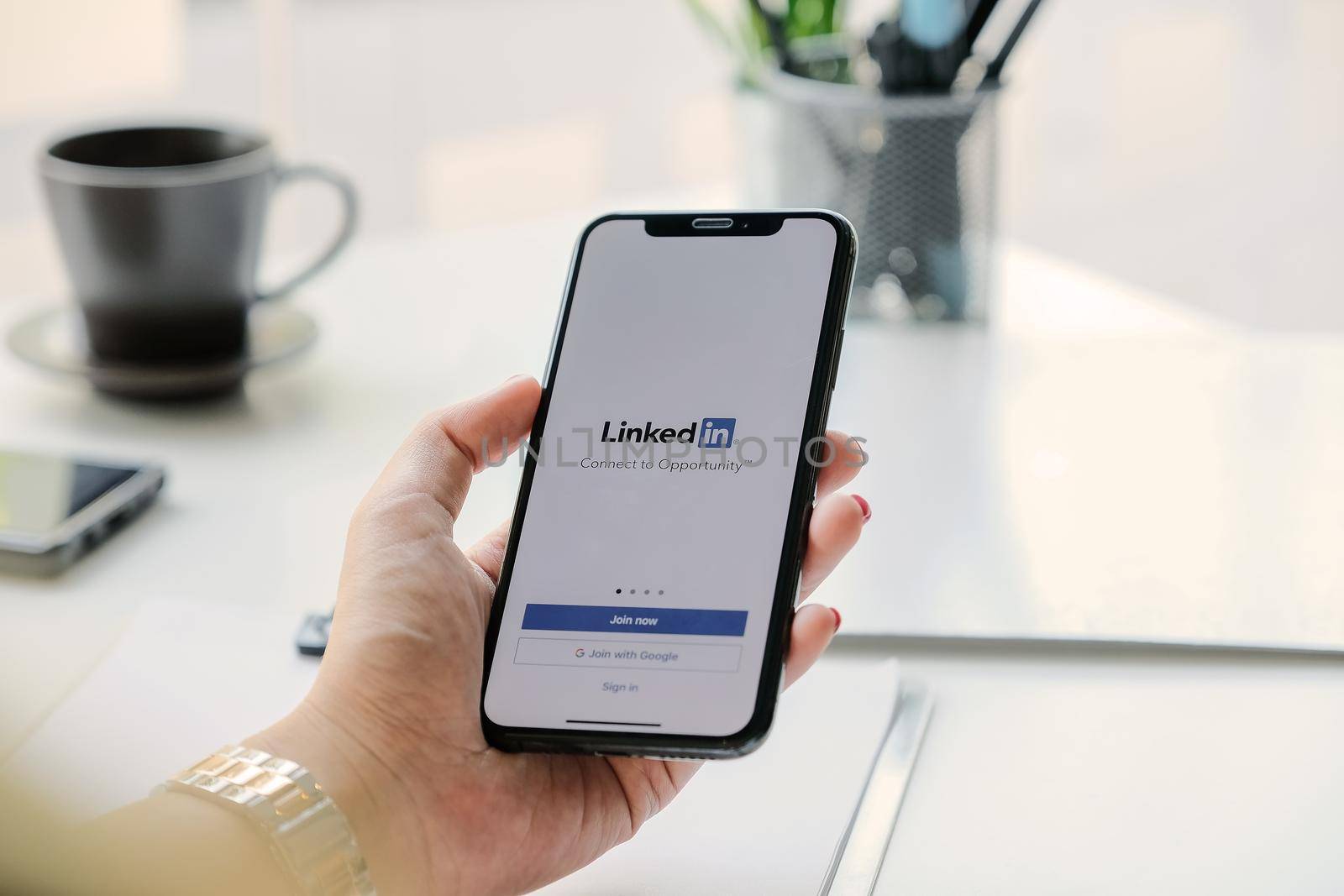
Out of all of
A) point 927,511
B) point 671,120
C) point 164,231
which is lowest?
point 671,120

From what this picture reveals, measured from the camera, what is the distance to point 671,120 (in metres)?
2.98

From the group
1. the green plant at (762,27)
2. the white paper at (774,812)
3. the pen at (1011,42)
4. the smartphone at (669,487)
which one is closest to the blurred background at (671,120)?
the green plant at (762,27)

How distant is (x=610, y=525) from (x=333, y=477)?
279mm

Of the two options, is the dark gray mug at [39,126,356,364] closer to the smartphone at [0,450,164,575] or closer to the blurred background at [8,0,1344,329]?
the smartphone at [0,450,164,575]

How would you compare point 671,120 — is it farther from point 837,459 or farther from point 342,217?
point 837,459

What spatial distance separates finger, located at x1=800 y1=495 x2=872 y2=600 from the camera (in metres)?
0.46

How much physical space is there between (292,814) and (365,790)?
3 cm

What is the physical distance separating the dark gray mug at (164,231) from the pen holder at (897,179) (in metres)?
0.31

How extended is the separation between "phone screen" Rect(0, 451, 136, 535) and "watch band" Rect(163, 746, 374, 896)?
11.1 inches

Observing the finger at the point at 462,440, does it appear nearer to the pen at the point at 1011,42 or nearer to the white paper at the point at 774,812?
the white paper at the point at 774,812

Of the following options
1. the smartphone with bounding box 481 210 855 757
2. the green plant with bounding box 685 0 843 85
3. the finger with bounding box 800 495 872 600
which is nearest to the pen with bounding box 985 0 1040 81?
the green plant with bounding box 685 0 843 85

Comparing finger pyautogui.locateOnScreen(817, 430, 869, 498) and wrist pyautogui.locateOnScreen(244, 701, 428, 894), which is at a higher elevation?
finger pyautogui.locateOnScreen(817, 430, 869, 498)

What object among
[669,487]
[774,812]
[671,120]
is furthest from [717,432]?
[671,120]

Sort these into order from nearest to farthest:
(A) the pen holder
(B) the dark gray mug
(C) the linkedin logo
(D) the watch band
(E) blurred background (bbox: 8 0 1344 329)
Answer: (D) the watch band, (C) the linkedin logo, (B) the dark gray mug, (A) the pen holder, (E) blurred background (bbox: 8 0 1344 329)
